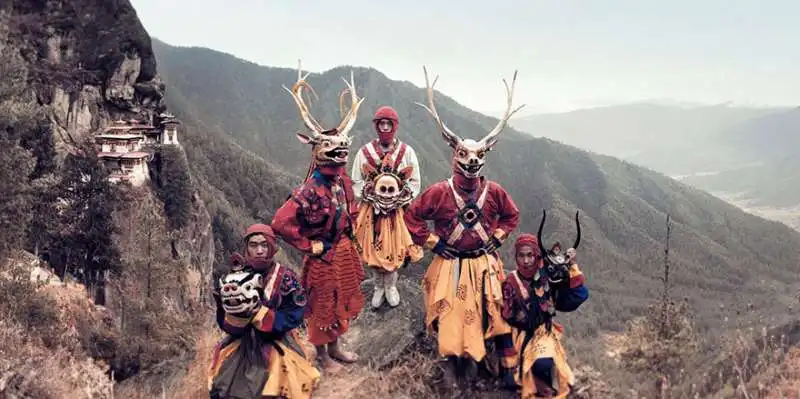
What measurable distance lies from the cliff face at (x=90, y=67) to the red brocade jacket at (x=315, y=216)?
26851 millimetres

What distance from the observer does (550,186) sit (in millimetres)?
111250

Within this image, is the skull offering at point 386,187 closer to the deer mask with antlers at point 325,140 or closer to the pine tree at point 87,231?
the deer mask with antlers at point 325,140

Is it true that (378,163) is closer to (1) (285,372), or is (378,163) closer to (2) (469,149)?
(2) (469,149)

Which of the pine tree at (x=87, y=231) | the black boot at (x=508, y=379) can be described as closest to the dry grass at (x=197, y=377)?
the black boot at (x=508, y=379)

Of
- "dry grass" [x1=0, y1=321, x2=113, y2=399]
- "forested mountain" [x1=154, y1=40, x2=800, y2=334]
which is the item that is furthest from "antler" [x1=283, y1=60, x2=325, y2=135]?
"forested mountain" [x1=154, y1=40, x2=800, y2=334]

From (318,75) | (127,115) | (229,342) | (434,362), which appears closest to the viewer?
(229,342)

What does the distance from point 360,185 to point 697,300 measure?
76.9 metres

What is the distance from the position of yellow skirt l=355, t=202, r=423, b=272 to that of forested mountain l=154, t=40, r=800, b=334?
1674 inches

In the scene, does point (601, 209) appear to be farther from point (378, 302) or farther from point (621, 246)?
point (378, 302)

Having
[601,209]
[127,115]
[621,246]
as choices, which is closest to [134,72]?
[127,115]

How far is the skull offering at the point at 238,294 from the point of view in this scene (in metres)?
4.58

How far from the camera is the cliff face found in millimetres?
30094

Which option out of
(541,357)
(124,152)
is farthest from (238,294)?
(124,152)

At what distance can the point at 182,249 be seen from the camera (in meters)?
33.6
